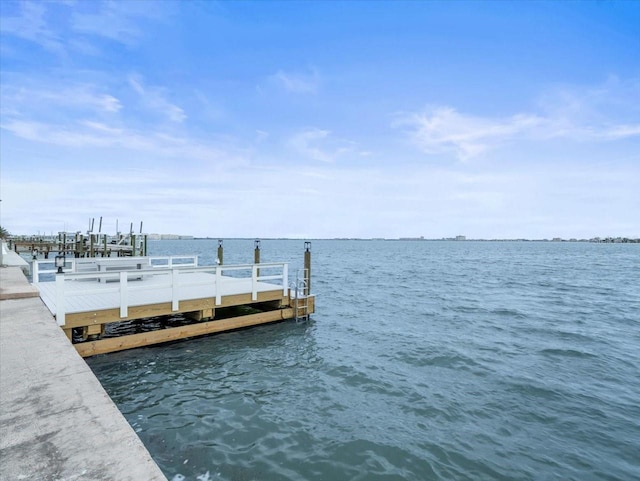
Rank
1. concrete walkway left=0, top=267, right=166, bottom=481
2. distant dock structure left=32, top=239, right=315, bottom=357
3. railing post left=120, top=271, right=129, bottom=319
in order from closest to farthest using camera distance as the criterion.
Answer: concrete walkway left=0, top=267, right=166, bottom=481
distant dock structure left=32, top=239, right=315, bottom=357
railing post left=120, top=271, right=129, bottom=319

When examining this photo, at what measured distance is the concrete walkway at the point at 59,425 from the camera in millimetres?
2275

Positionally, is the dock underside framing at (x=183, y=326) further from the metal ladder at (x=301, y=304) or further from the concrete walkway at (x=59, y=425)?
the concrete walkway at (x=59, y=425)

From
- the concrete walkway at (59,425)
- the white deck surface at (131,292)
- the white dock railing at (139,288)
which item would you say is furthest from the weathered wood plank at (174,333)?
the concrete walkway at (59,425)

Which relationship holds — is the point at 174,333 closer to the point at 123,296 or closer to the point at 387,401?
the point at 123,296

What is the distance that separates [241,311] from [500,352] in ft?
26.9

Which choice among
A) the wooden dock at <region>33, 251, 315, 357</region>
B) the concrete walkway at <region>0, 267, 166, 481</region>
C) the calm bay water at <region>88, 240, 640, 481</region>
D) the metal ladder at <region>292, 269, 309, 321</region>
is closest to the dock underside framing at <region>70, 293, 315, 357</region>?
the wooden dock at <region>33, 251, 315, 357</region>

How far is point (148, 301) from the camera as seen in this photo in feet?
29.2

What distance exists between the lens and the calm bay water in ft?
15.3

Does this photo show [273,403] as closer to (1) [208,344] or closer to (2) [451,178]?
(1) [208,344]

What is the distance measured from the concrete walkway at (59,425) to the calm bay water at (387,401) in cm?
166

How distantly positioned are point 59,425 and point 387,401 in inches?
209

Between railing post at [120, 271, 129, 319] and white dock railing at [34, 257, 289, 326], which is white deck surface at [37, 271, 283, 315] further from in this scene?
railing post at [120, 271, 129, 319]

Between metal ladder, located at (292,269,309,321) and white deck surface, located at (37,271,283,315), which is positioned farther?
metal ladder, located at (292,269,309,321)

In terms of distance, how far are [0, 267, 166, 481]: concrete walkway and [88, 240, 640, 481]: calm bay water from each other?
1.66 metres
